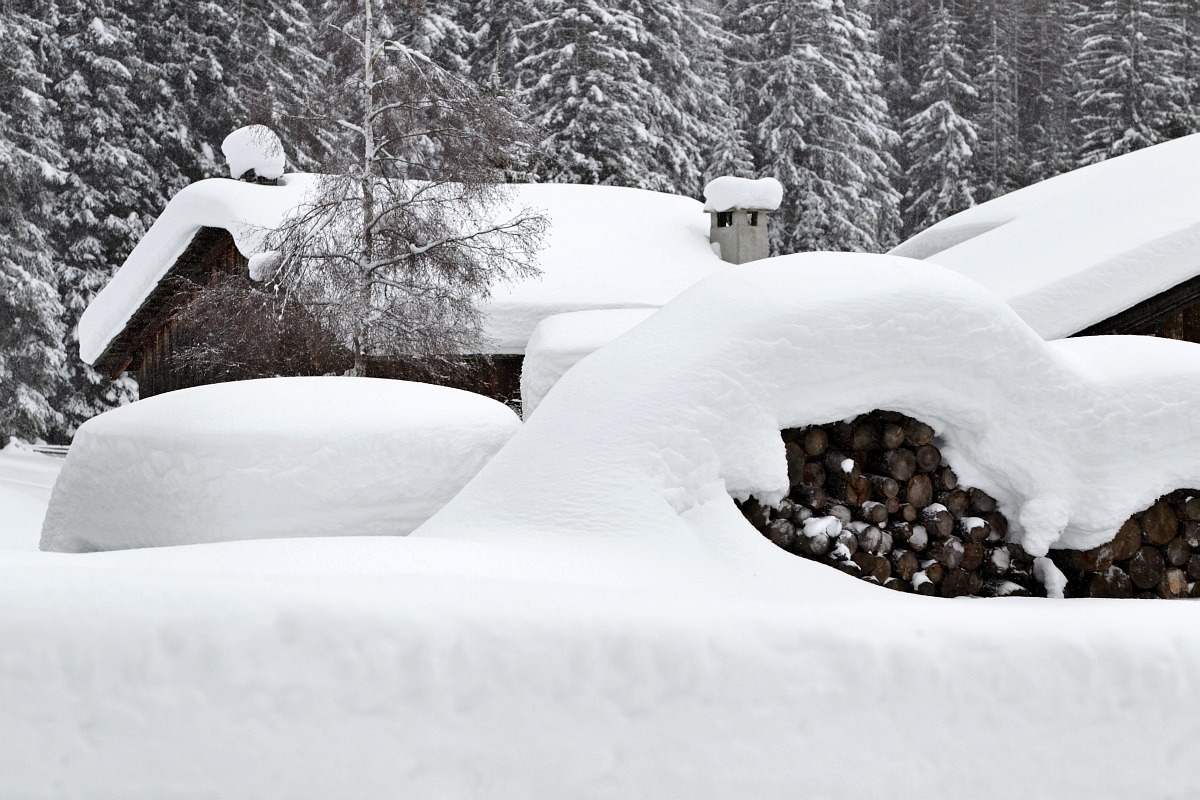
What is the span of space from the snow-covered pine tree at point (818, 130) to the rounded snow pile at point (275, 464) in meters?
19.4

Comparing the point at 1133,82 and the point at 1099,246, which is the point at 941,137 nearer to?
the point at 1133,82

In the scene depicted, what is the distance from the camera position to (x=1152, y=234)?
6.85 m

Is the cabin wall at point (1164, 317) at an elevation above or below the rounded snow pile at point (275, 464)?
above

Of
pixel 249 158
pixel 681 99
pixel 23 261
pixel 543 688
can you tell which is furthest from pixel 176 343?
pixel 543 688

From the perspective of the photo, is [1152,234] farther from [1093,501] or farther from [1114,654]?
[1114,654]

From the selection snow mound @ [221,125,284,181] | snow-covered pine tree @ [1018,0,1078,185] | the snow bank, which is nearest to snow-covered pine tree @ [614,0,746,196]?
snow mound @ [221,125,284,181]

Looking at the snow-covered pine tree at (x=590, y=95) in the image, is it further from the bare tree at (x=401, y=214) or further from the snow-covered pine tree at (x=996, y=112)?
the bare tree at (x=401, y=214)

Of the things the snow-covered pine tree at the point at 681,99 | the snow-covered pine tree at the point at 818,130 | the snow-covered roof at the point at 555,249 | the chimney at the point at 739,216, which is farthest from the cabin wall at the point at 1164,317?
the snow-covered pine tree at the point at 818,130

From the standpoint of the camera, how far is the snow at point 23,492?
363 inches

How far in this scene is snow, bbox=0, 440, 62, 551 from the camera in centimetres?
921

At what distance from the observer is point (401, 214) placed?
9.50 metres

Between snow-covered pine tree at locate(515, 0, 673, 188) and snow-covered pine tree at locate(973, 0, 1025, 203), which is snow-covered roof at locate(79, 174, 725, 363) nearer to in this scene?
snow-covered pine tree at locate(515, 0, 673, 188)

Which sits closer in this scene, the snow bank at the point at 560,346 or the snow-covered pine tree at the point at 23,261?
the snow bank at the point at 560,346

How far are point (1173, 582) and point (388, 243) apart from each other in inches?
289
